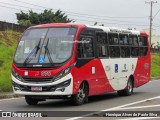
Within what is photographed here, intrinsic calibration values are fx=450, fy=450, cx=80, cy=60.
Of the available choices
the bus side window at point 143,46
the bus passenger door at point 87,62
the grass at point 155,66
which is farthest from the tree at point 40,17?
the bus passenger door at point 87,62

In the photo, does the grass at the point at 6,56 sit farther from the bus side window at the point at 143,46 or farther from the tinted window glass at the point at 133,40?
the bus side window at the point at 143,46

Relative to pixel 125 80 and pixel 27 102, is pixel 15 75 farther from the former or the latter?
pixel 125 80

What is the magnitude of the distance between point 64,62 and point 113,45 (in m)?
4.39

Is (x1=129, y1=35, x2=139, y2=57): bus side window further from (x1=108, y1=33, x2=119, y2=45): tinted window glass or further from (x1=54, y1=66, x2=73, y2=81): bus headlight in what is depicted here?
(x1=54, y1=66, x2=73, y2=81): bus headlight

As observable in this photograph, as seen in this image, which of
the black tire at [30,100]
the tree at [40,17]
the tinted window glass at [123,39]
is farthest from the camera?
the tree at [40,17]

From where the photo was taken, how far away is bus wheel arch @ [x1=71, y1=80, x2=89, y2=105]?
1512 cm

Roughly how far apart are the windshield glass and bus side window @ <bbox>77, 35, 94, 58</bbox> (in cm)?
47

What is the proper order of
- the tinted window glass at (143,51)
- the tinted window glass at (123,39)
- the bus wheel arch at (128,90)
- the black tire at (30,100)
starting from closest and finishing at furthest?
the black tire at (30,100) < the tinted window glass at (123,39) < the bus wheel arch at (128,90) < the tinted window glass at (143,51)

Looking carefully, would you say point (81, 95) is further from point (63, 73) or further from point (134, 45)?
point (134, 45)

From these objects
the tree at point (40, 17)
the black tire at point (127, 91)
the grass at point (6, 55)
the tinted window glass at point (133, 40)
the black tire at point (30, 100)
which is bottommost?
the black tire at point (127, 91)

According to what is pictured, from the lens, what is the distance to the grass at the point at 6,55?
21.6 metres

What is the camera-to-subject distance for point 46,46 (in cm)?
1511

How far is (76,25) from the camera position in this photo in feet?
51.7

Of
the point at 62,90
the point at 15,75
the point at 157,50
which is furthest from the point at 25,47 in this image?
the point at 157,50
